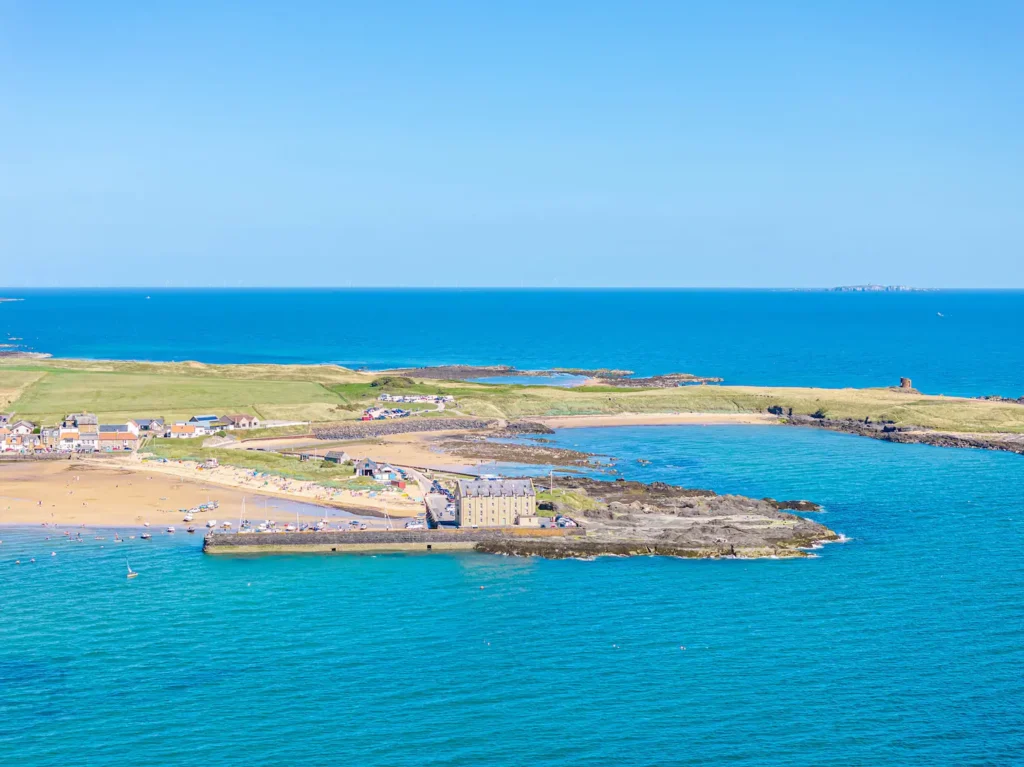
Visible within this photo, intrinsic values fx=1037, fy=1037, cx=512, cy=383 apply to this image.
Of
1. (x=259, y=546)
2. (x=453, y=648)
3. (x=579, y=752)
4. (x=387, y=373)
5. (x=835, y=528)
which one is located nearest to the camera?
(x=579, y=752)

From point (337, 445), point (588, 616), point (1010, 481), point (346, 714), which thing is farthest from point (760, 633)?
point (337, 445)

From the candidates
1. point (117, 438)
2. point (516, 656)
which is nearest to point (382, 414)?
point (117, 438)

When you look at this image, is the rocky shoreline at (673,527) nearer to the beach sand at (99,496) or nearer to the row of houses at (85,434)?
the beach sand at (99,496)

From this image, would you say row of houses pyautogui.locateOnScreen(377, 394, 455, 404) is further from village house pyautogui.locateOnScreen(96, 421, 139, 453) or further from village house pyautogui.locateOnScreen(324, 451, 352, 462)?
village house pyautogui.locateOnScreen(96, 421, 139, 453)

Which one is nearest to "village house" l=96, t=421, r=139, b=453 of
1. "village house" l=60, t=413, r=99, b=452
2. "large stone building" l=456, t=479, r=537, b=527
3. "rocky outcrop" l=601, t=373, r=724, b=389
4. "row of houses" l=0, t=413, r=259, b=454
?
"row of houses" l=0, t=413, r=259, b=454

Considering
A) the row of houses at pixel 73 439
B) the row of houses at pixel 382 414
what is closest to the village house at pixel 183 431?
the row of houses at pixel 73 439

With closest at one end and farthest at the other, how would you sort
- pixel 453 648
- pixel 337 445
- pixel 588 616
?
pixel 453 648 < pixel 588 616 < pixel 337 445

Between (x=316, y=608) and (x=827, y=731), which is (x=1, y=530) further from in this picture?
(x=827, y=731)
